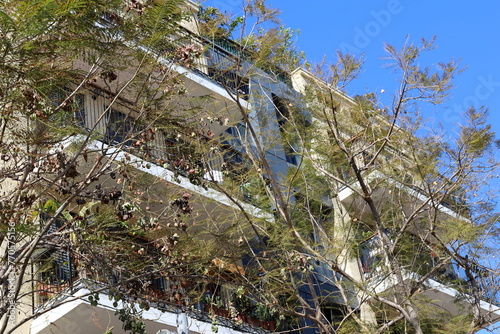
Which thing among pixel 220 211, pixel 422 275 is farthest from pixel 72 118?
pixel 422 275

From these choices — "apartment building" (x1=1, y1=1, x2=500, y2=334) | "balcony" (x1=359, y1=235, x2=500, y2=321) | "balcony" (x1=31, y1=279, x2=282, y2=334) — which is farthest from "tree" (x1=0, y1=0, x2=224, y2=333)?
"balcony" (x1=359, y1=235, x2=500, y2=321)

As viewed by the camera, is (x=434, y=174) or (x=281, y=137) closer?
(x=434, y=174)

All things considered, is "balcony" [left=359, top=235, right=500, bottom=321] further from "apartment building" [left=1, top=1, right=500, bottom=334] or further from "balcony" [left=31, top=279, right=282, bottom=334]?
"balcony" [left=31, top=279, right=282, bottom=334]

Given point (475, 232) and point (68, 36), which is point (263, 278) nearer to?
point (475, 232)

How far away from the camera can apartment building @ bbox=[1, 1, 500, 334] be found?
26.0 ft

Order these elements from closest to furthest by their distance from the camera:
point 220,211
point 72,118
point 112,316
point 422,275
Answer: point 72,118 → point 112,316 → point 220,211 → point 422,275

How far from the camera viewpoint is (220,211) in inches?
485

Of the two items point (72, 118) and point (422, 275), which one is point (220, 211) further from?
point (72, 118)

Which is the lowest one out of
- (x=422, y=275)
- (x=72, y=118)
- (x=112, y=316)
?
(x=112, y=316)

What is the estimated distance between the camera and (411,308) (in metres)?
10.5

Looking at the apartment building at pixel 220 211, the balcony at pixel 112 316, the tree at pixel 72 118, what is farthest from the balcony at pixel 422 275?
the tree at pixel 72 118

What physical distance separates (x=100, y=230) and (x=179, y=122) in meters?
1.75

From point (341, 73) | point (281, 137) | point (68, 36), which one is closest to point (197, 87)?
point (281, 137)

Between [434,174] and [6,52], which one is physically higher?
[434,174]
